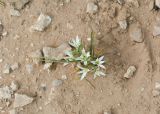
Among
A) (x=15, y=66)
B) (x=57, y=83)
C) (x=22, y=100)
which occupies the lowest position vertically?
(x=22, y=100)

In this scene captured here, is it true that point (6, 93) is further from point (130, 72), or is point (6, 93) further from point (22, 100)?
point (130, 72)

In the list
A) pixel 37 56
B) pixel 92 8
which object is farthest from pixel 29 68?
pixel 92 8

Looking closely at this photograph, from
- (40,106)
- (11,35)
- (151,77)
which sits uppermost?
(11,35)

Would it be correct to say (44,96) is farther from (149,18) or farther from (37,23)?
(149,18)

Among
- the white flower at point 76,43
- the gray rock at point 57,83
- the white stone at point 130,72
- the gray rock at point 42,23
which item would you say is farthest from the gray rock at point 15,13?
the white stone at point 130,72

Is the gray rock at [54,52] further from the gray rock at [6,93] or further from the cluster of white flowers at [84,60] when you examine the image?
the gray rock at [6,93]

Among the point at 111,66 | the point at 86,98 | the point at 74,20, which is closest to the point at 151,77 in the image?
the point at 111,66
